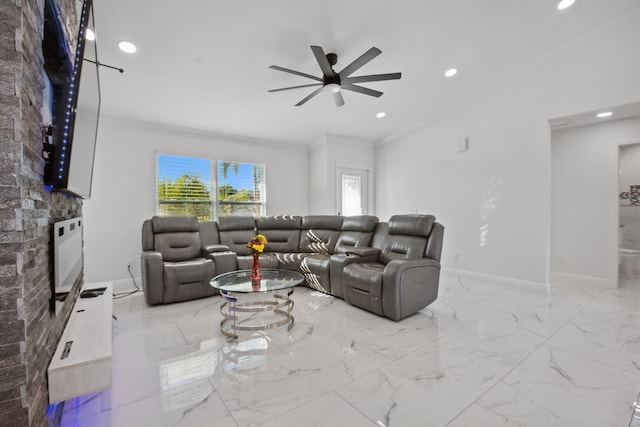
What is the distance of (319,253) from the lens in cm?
432

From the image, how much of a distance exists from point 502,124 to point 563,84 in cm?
76

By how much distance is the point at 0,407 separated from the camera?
892mm

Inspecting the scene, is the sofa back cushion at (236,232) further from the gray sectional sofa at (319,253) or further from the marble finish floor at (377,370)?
the marble finish floor at (377,370)

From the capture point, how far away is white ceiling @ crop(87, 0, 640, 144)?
241 cm

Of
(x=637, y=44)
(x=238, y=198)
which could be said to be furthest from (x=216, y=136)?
(x=637, y=44)

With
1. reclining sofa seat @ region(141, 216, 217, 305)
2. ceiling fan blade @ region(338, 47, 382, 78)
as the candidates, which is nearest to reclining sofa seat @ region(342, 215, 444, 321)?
reclining sofa seat @ region(141, 216, 217, 305)

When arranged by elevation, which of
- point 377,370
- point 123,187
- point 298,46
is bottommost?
point 377,370

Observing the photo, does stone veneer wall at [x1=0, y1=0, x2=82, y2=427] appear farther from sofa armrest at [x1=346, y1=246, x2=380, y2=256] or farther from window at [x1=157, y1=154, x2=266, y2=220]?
window at [x1=157, y1=154, x2=266, y2=220]

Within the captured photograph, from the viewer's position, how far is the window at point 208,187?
4.33 meters

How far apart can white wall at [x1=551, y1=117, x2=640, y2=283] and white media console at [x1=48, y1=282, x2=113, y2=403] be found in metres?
5.90

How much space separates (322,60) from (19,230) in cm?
237

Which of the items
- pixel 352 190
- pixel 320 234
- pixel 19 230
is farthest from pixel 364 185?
pixel 19 230

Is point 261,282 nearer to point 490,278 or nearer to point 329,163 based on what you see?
point 329,163

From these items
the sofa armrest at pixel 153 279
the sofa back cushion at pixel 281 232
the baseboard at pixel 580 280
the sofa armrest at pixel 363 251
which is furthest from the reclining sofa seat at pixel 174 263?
the baseboard at pixel 580 280
